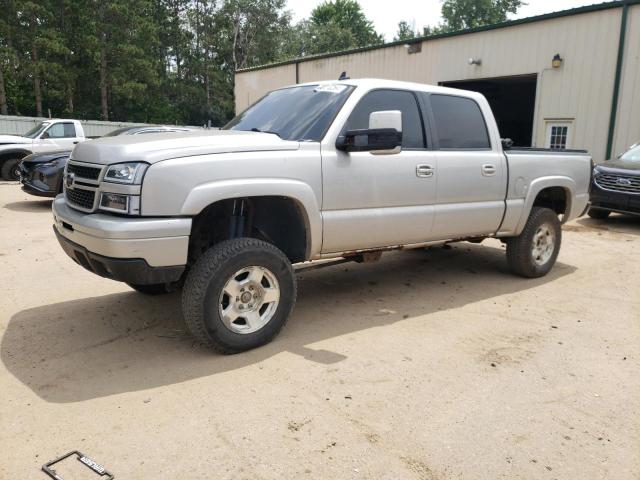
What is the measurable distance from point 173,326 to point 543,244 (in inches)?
166

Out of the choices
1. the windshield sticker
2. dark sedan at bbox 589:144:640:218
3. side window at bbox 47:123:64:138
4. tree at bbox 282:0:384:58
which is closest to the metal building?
dark sedan at bbox 589:144:640:218

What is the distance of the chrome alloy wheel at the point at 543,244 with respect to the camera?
19.9 ft

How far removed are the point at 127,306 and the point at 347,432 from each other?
2.73 metres

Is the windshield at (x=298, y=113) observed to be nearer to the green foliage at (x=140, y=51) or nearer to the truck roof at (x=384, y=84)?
the truck roof at (x=384, y=84)

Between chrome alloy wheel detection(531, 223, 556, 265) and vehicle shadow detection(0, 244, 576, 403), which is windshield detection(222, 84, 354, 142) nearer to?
vehicle shadow detection(0, 244, 576, 403)

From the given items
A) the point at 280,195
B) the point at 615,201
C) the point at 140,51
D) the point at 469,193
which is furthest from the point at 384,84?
the point at 140,51

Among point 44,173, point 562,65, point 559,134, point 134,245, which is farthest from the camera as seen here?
point 559,134

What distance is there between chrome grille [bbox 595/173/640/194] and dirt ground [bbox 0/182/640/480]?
4.88m

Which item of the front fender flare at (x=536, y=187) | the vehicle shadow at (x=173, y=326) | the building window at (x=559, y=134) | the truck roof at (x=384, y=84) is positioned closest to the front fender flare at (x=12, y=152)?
the vehicle shadow at (x=173, y=326)

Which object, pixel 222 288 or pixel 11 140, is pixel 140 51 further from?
pixel 222 288

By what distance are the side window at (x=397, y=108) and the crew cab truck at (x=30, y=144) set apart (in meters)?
11.5

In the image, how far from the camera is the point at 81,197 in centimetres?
377

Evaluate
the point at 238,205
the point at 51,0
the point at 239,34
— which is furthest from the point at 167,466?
the point at 239,34

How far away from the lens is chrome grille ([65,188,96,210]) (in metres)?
3.63
